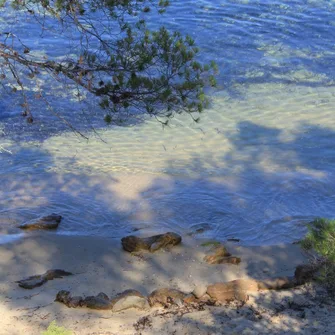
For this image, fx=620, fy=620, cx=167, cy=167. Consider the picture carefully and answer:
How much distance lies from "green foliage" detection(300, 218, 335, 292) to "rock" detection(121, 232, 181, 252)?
1.97m

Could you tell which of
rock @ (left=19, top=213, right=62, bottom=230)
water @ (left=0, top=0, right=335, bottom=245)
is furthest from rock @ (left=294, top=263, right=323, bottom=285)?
rock @ (left=19, top=213, right=62, bottom=230)

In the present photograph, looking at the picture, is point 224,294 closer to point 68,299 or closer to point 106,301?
point 106,301

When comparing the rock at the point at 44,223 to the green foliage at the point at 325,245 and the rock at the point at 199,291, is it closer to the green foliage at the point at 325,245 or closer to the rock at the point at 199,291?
the rock at the point at 199,291

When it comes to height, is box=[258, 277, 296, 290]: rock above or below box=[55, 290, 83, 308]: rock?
above

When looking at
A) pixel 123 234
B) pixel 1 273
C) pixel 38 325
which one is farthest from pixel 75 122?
pixel 38 325

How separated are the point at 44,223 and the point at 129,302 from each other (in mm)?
2591

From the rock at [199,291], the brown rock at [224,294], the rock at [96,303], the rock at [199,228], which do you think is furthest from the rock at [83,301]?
the rock at [199,228]

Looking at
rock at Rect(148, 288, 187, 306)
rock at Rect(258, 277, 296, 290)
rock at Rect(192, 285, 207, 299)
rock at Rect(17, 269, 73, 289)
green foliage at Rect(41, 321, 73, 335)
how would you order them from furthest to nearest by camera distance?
rock at Rect(17, 269, 73, 289) → rock at Rect(258, 277, 296, 290) → rock at Rect(192, 285, 207, 299) → rock at Rect(148, 288, 187, 306) → green foliage at Rect(41, 321, 73, 335)

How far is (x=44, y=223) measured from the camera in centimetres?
838

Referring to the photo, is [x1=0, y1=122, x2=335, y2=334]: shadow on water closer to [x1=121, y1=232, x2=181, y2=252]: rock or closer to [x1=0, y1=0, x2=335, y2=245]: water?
[x1=0, y1=0, x2=335, y2=245]: water

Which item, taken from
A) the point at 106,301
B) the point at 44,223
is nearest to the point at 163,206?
the point at 44,223

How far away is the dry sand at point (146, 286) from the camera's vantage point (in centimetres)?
573

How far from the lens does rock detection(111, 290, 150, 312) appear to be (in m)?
6.14

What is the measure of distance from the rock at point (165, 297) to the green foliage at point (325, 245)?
1.40 metres
